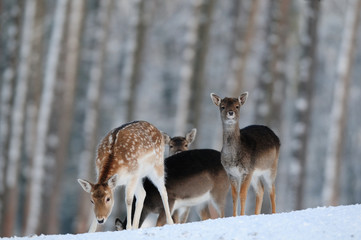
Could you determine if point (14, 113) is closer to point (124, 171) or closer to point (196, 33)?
point (196, 33)

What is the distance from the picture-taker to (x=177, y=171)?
1225 cm

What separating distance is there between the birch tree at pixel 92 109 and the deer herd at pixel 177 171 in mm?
12532

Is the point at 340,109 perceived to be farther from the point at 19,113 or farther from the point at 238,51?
the point at 19,113

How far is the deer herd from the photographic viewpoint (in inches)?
412

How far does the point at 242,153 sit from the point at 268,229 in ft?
9.00

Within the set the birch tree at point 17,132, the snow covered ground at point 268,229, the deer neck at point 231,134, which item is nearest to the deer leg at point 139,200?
the deer neck at point 231,134

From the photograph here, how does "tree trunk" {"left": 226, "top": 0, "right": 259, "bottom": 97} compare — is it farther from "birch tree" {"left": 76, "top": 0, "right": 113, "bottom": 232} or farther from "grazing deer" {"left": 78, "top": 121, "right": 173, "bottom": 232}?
"grazing deer" {"left": 78, "top": 121, "right": 173, "bottom": 232}

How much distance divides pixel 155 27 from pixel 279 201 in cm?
1173

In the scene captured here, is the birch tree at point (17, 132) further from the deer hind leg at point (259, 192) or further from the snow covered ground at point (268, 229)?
the snow covered ground at point (268, 229)

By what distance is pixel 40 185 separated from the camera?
25297 millimetres

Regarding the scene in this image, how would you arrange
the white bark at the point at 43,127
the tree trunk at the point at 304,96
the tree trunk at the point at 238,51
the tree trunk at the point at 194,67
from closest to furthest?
1. the tree trunk at the point at 304,96
2. the tree trunk at the point at 194,67
3. the tree trunk at the point at 238,51
4. the white bark at the point at 43,127

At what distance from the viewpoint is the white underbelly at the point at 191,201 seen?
39.9 ft

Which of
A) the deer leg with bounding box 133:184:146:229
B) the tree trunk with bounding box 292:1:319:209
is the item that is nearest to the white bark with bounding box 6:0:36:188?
the tree trunk with bounding box 292:1:319:209

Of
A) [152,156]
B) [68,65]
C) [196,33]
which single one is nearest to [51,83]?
[68,65]
